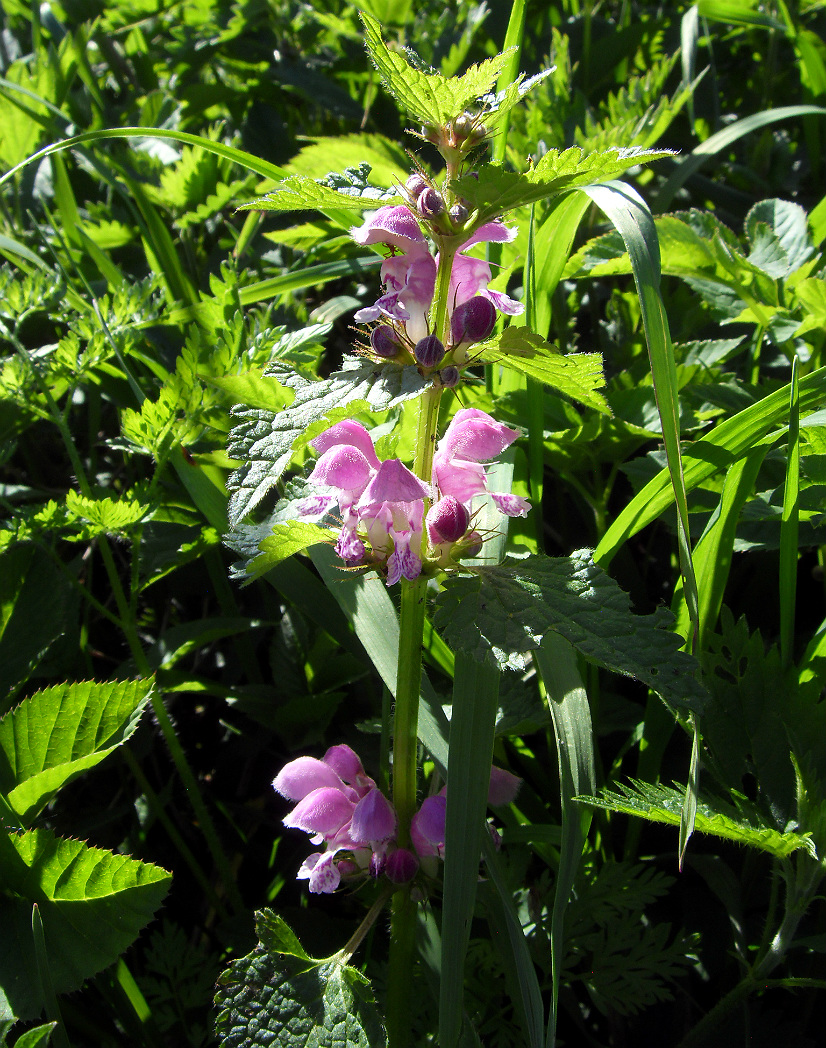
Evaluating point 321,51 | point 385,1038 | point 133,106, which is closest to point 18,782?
point 385,1038

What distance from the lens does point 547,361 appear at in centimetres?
67

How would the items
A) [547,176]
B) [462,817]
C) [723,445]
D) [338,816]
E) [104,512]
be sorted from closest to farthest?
[547,176], [462,817], [338,816], [723,445], [104,512]

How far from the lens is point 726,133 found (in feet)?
5.30

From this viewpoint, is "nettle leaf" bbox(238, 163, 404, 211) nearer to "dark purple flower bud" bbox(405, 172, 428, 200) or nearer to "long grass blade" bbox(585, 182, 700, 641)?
"dark purple flower bud" bbox(405, 172, 428, 200)

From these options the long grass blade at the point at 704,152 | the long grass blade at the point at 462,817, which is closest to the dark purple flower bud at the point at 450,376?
the long grass blade at the point at 462,817

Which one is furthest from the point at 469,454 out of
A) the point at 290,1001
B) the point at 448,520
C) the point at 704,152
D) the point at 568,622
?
the point at 704,152

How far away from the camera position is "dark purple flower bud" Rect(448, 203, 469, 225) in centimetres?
67

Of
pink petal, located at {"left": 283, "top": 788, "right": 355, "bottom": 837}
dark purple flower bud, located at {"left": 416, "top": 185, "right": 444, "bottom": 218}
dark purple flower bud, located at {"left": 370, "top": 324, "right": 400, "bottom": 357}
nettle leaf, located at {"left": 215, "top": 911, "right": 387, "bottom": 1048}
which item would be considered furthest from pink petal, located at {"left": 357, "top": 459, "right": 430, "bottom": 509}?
nettle leaf, located at {"left": 215, "top": 911, "right": 387, "bottom": 1048}

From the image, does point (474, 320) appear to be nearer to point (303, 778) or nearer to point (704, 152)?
point (303, 778)

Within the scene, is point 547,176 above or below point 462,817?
above

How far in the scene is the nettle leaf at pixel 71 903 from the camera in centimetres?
85

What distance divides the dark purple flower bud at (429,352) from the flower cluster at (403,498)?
0.09m

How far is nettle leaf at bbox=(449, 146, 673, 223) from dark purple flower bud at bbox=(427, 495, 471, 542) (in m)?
0.25

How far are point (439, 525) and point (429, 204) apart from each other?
27 cm
